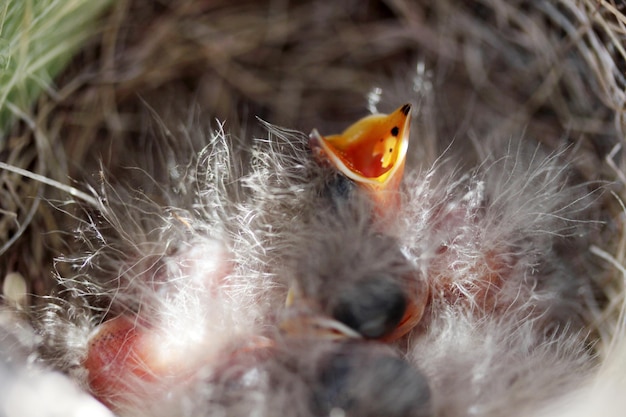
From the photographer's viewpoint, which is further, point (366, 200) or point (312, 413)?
point (366, 200)

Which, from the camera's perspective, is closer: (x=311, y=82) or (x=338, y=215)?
(x=338, y=215)

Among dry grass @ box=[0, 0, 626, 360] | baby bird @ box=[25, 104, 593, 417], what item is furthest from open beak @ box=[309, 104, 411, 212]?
dry grass @ box=[0, 0, 626, 360]

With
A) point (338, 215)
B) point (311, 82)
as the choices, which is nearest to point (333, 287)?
point (338, 215)

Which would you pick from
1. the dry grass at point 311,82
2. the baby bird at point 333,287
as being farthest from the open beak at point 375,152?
the dry grass at point 311,82

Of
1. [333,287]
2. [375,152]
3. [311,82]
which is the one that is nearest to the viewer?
[333,287]

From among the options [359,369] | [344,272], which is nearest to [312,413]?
[359,369]

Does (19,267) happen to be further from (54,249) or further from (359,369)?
(359,369)

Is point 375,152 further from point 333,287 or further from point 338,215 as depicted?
point 333,287

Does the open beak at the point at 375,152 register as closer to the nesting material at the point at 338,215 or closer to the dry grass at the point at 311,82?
the nesting material at the point at 338,215

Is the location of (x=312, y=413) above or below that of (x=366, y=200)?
below
